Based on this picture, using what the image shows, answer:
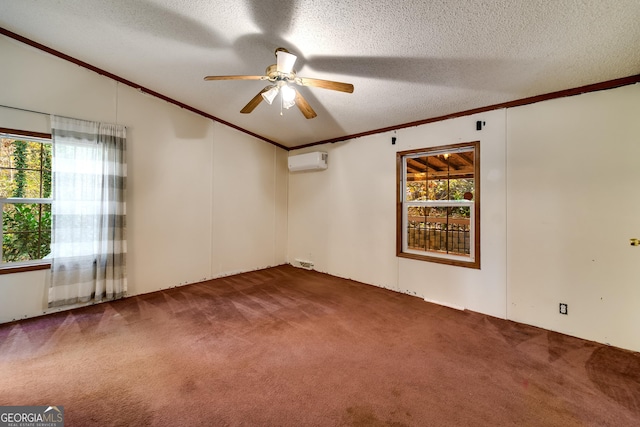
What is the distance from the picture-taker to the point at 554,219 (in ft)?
8.31

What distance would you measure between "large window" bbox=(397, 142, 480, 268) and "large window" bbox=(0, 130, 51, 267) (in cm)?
432

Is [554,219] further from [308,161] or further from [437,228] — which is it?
[308,161]

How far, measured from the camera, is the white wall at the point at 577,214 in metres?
2.22

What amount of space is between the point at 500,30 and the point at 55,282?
4.80m

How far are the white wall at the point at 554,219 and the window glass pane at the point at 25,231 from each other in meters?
4.27

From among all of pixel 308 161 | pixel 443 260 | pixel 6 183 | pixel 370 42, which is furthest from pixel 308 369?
pixel 6 183

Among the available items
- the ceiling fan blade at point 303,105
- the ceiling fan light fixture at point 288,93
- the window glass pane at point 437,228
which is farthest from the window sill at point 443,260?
the ceiling fan light fixture at point 288,93

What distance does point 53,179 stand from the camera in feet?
9.15

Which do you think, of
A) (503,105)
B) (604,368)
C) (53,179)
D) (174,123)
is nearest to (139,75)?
(174,123)

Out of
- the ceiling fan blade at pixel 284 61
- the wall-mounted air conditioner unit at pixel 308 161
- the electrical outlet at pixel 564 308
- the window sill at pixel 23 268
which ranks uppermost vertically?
the ceiling fan blade at pixel 284 61

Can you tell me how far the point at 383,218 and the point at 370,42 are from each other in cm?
233

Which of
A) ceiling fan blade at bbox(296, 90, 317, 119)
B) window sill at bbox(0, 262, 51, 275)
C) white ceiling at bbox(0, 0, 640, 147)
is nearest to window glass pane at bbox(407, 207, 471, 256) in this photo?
white ceiling at bbox(0, 0, 640, 147)

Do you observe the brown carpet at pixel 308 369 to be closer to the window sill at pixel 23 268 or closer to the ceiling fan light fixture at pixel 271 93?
the window sill at pixel 23 268

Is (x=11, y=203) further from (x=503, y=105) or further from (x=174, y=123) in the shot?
(x=503, y=105)
